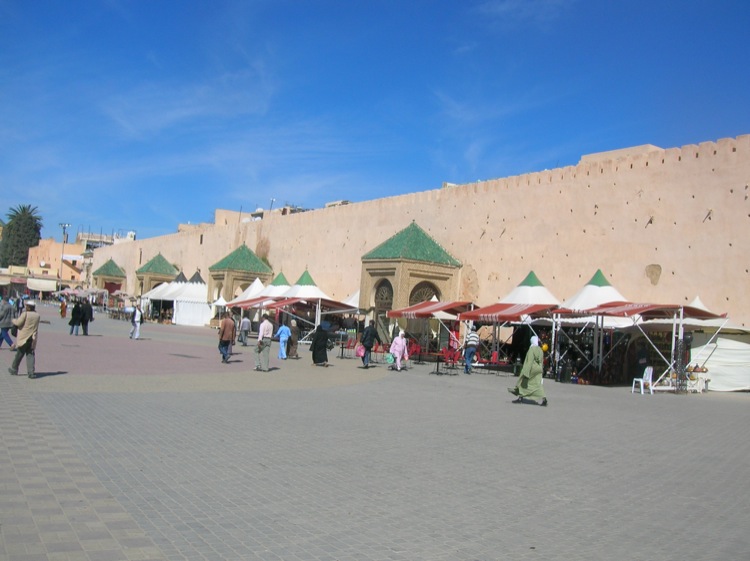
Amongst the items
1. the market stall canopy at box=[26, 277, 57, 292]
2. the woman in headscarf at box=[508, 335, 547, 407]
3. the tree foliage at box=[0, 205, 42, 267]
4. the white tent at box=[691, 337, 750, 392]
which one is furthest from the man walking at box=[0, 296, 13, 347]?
the tree foliage at box=[0, 205, 42, 267]

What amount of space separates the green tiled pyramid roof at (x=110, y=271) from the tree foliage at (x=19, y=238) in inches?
1531

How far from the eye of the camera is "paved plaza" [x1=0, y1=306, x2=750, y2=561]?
4.36 metres

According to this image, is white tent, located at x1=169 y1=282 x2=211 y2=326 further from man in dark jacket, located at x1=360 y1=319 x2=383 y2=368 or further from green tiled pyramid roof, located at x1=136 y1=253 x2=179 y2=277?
man in dark jacket, located at x1=360 y1=319 x2=383 y2=368

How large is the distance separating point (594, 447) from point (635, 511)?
2.73 meters

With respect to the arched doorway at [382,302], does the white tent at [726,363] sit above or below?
below

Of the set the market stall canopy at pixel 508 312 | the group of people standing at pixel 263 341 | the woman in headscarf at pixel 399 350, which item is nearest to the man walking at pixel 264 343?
the group of people standing at pixel 263 341

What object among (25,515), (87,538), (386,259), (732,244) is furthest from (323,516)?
(386,259)

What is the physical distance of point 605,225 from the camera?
21.5 m

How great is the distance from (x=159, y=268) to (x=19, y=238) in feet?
174

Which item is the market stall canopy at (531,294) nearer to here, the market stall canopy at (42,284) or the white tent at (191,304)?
the white tent at (191,304)

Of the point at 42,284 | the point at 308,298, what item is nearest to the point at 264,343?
the point at 308,298

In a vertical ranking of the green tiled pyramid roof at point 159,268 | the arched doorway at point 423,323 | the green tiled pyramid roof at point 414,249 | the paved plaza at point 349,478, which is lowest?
the paved plaza at point 349,478

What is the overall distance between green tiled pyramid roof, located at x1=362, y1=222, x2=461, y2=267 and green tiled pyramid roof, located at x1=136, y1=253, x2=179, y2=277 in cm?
2867

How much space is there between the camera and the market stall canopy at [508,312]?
1864 centimetres
